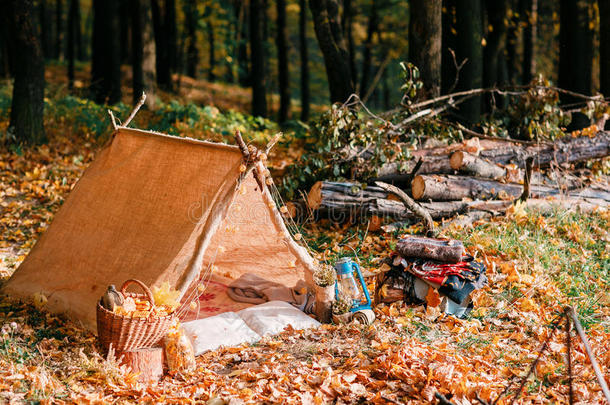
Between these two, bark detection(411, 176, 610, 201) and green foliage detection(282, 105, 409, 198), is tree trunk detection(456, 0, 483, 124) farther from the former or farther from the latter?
green foliage detection(282, 105, 409, 198)

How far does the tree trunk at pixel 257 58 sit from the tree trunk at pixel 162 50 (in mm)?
3345

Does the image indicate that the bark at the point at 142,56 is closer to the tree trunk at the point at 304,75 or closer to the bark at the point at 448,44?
the bark at the point at 448,44

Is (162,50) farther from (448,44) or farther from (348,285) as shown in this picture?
(348,285)

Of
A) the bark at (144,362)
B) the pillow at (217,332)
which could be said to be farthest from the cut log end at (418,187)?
the bark at (144,362)

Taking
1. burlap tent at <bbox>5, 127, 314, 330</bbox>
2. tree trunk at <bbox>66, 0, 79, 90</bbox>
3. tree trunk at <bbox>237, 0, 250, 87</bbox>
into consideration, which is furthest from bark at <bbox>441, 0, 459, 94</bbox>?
tree trunk at <bbox>237, 0, 250, 87</bbox>

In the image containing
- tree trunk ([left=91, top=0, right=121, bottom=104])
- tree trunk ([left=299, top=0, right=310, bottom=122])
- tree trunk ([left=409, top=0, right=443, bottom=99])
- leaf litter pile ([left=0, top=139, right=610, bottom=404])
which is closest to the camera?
leaf litter pile ([left=0, top=139, right=610, bottom=404])

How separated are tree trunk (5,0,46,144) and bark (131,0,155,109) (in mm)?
2642

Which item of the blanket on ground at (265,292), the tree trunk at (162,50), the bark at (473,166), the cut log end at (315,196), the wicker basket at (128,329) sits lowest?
the blanket on ground at (265,292)

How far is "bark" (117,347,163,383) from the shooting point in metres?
3.62

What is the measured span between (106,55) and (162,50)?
12.4 feet

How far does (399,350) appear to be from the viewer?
378 centimetres

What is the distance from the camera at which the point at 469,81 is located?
9.06 metres

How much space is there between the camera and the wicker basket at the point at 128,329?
354cm

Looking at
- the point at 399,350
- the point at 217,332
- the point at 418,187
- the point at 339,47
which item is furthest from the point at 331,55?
the point at 399,350
